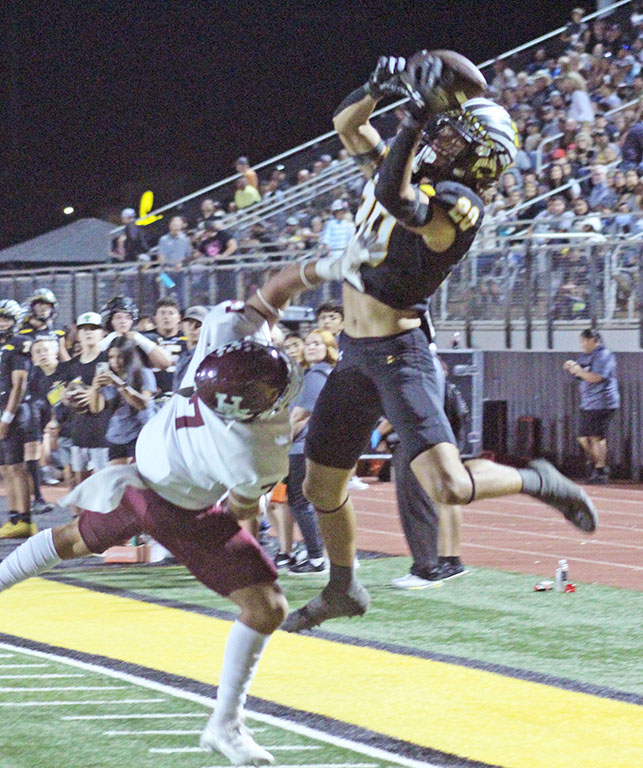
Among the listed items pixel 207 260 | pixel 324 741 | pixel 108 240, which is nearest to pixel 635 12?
pixel 207 260

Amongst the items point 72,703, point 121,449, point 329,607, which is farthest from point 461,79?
point 121,449

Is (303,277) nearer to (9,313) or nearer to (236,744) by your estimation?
(236,744)

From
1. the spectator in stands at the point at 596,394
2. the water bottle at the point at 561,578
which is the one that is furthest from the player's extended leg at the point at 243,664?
the spectator in stands at the point at 596,394

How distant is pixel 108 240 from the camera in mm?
22328

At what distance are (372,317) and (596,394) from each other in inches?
347

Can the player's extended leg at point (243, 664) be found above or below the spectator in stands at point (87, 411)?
below

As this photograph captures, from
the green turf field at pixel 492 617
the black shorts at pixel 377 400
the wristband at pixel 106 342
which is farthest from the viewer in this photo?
the wristband at pixel 106 342

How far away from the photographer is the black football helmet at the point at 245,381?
13.2ft

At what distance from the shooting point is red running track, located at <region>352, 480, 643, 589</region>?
8875 mm

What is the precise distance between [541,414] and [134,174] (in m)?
11.9

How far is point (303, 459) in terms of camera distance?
8602 mm

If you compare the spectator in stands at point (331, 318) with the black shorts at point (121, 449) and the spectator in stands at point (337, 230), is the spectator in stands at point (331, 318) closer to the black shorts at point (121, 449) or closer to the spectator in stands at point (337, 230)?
the black shorts at point (121, 449)

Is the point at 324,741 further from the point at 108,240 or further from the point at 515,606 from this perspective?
the point at 108,240

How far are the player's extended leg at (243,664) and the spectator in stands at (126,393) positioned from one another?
4769mm
